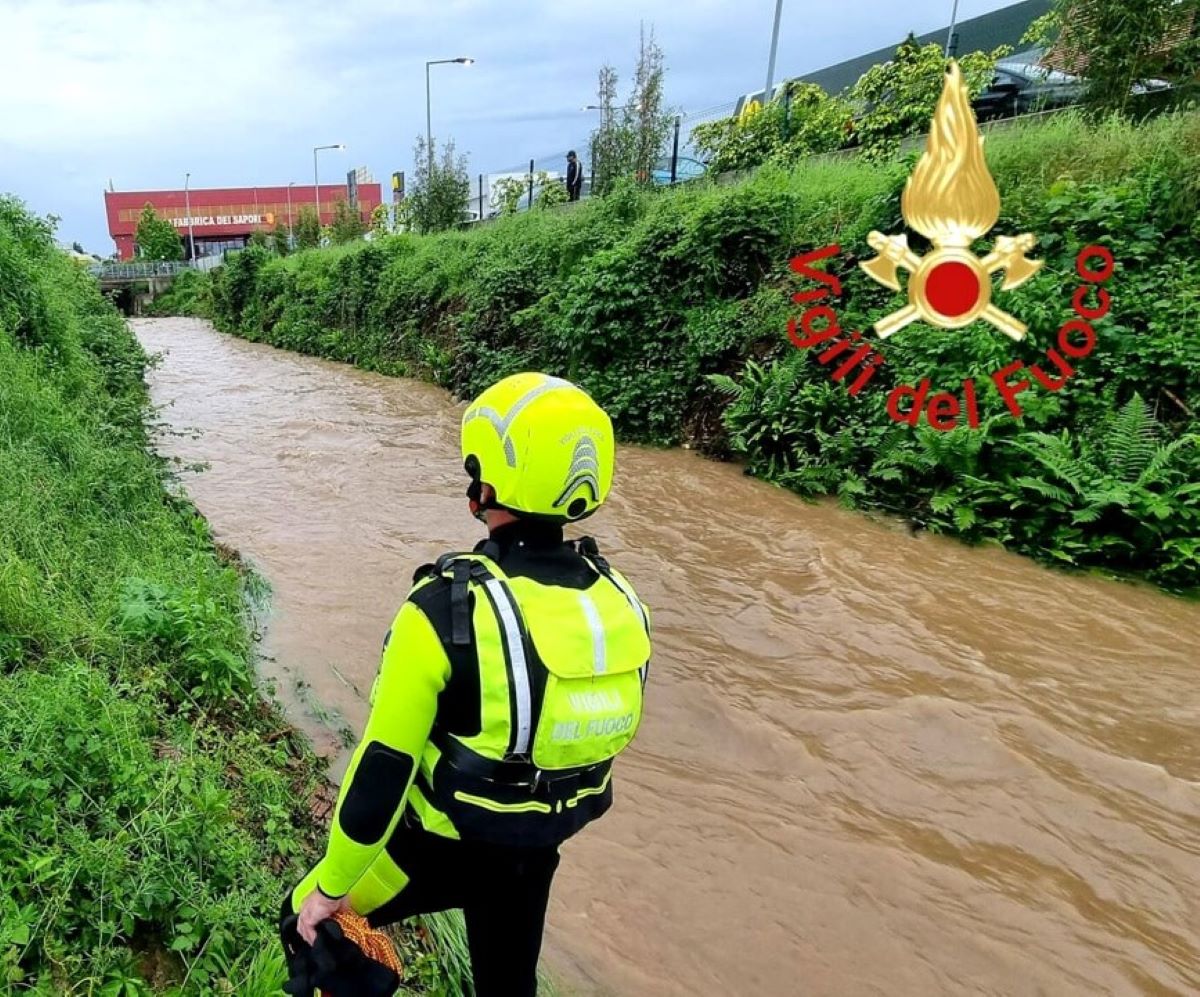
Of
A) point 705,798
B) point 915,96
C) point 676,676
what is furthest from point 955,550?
point 915,96

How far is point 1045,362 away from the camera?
23.2ft

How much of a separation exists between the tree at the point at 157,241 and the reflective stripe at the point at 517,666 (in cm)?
6718

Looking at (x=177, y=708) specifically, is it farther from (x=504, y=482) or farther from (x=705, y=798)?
(x=504, y=482)

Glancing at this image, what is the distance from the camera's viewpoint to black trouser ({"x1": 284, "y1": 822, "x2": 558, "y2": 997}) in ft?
5.45

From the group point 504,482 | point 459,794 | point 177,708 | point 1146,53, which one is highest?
point 1146,53

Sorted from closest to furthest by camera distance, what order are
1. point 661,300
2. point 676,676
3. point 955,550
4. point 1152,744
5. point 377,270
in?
point 1152,744
point 676,676
point 955,550
point 661,300
point 377,270

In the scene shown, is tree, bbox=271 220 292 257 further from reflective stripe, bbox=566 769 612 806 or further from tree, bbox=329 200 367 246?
reflective stripe, bbox=566 769 612 806

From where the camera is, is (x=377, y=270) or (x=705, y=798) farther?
(x=377, y=270)

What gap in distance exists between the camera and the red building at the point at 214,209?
255ft

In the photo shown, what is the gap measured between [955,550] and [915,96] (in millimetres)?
8450

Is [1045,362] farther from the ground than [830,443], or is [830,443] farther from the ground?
[1045,362]

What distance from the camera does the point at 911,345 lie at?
7.92m

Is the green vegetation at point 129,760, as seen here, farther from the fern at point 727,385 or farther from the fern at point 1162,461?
the fern at point 1162,461

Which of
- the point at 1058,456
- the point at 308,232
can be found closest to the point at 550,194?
the point at 1058,456
